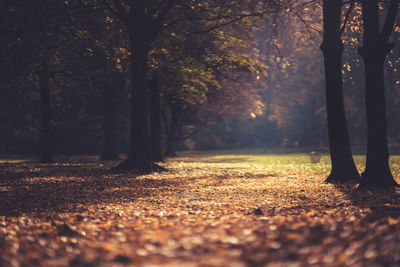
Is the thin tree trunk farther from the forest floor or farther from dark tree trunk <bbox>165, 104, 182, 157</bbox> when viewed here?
the forest floor

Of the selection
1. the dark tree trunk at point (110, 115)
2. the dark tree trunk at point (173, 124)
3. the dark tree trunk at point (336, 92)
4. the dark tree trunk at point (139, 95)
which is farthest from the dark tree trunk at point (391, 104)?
the dark tree trunk at point (139, 95)

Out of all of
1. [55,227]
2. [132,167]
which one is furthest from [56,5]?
[55,227]

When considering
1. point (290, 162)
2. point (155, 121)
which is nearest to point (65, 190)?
point (155, 121)

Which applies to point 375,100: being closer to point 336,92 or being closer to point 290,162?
point 336,92

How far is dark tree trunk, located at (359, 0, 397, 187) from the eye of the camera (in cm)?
970

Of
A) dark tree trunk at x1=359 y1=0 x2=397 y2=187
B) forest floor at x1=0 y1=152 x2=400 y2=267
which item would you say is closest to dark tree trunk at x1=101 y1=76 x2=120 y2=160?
forest floor at x1=0 y1=152 x2=400 y2=267

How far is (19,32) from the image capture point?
43.2 ft

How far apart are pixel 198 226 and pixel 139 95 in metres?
10.6

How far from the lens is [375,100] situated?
9.70 m

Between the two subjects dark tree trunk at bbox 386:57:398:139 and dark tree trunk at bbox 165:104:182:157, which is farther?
dark tree trunk at bbox 386:57:398:139

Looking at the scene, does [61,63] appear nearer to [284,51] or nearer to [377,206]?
[377,206]

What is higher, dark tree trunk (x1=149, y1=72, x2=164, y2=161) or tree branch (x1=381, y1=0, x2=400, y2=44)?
tree branch (x1=381, y1=0, x2=400, y2=44)

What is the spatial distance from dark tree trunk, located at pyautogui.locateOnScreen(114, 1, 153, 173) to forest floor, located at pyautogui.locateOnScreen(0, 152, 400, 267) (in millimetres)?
4815

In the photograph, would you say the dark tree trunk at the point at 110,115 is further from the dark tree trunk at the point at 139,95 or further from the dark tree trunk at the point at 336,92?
the dark tree trunk at the point at 336,92
